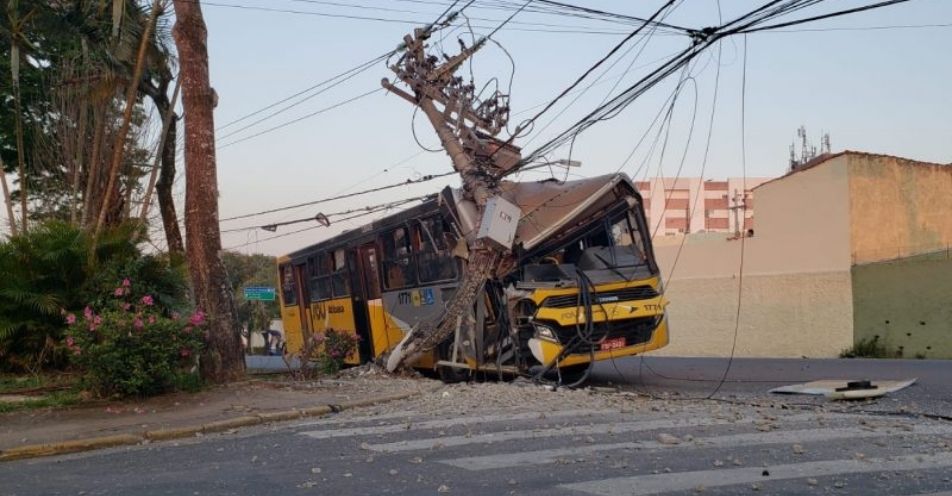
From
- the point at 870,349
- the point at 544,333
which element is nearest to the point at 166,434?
the point at 544,333

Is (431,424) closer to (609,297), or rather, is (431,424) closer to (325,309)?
(609,297)

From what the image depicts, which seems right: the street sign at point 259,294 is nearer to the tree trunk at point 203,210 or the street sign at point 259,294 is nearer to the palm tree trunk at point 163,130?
the palm tree trunk at point 163,130

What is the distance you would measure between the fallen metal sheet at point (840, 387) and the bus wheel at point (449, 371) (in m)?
4.59

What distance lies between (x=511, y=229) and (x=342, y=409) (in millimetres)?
3664

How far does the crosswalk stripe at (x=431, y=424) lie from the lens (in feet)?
30.0

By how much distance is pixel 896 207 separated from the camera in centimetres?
2828

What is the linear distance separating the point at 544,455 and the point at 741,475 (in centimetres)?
170

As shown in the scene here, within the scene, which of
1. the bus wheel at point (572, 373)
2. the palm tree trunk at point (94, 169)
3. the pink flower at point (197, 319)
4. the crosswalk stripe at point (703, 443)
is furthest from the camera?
the palm tree trunk at point (94, 169)

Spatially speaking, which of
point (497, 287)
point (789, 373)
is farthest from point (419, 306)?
point (789, 373)

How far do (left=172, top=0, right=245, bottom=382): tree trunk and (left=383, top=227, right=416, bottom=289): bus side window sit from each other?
3.18m

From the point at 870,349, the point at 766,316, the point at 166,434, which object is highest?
the point at 166,434

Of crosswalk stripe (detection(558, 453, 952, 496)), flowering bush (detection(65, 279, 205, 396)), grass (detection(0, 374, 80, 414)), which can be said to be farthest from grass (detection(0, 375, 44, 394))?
crosswalk stripe (detection(558, 453, 952, 496))

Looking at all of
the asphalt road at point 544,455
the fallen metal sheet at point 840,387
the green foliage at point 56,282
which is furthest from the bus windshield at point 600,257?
the green foliage at point 56,282

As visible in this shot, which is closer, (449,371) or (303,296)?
(449,371)
